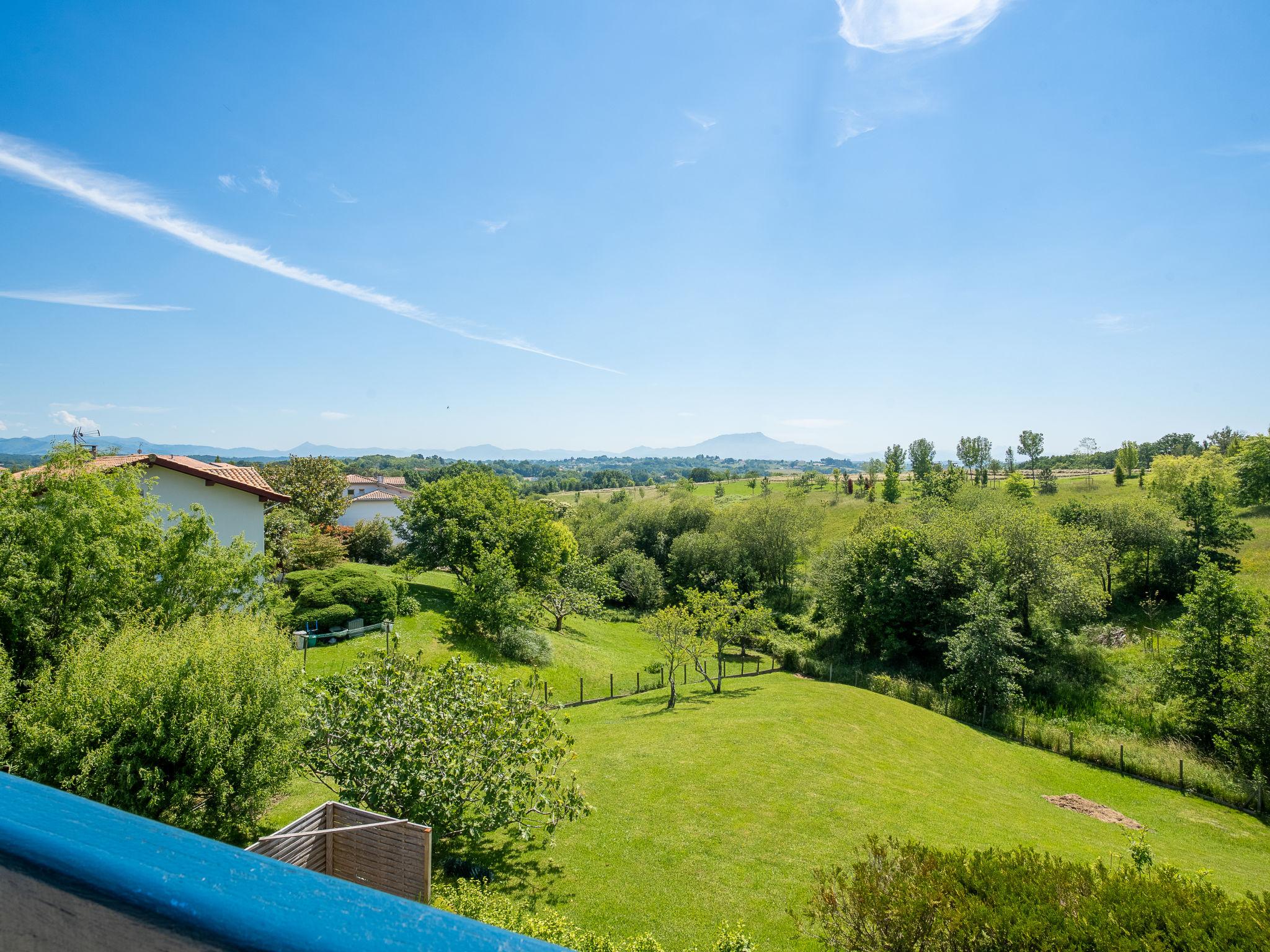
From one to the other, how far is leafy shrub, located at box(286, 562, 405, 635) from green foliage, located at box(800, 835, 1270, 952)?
64.0 ft

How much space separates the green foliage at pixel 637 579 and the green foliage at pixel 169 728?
1520 inches

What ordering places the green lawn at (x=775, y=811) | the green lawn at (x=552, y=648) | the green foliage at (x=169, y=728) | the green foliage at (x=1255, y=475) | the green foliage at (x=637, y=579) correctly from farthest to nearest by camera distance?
the green foliage at (x=637, y=579)
the green foliage at (x=1255, y=475)
the green lawn at (x=552, y=648)
the green lawn at (x=775, y=811)
the green foliage at (x=169, y=728)

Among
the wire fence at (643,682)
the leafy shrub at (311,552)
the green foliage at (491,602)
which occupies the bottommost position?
the wire fence at (643,682)

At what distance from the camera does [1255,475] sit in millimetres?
48844

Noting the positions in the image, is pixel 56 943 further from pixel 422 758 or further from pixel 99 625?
pixel 99 625

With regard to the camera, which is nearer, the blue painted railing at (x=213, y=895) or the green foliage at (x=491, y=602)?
the blue painted railing at (x=213, y=895)

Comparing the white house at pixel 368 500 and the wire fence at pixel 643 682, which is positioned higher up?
the white house at pixel 368 500

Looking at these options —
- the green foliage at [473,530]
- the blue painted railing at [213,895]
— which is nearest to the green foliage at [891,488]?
the green foliage at [473,530]

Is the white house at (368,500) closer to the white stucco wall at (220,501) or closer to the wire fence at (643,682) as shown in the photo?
the wire fence at (643,682)

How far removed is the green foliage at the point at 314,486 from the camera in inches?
1751

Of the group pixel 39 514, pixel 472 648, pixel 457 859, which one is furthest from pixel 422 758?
pixel 472 648

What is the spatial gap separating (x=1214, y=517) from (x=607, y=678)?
118 ft

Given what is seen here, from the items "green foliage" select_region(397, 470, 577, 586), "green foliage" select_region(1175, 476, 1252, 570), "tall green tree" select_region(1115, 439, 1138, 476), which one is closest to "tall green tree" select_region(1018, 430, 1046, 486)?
"tall green tree" select_region(1115, 439, 1138, 476)

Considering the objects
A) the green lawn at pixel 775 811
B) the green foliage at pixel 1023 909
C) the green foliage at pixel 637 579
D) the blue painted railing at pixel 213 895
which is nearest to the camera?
the blue painted railing at pixel 213 895
